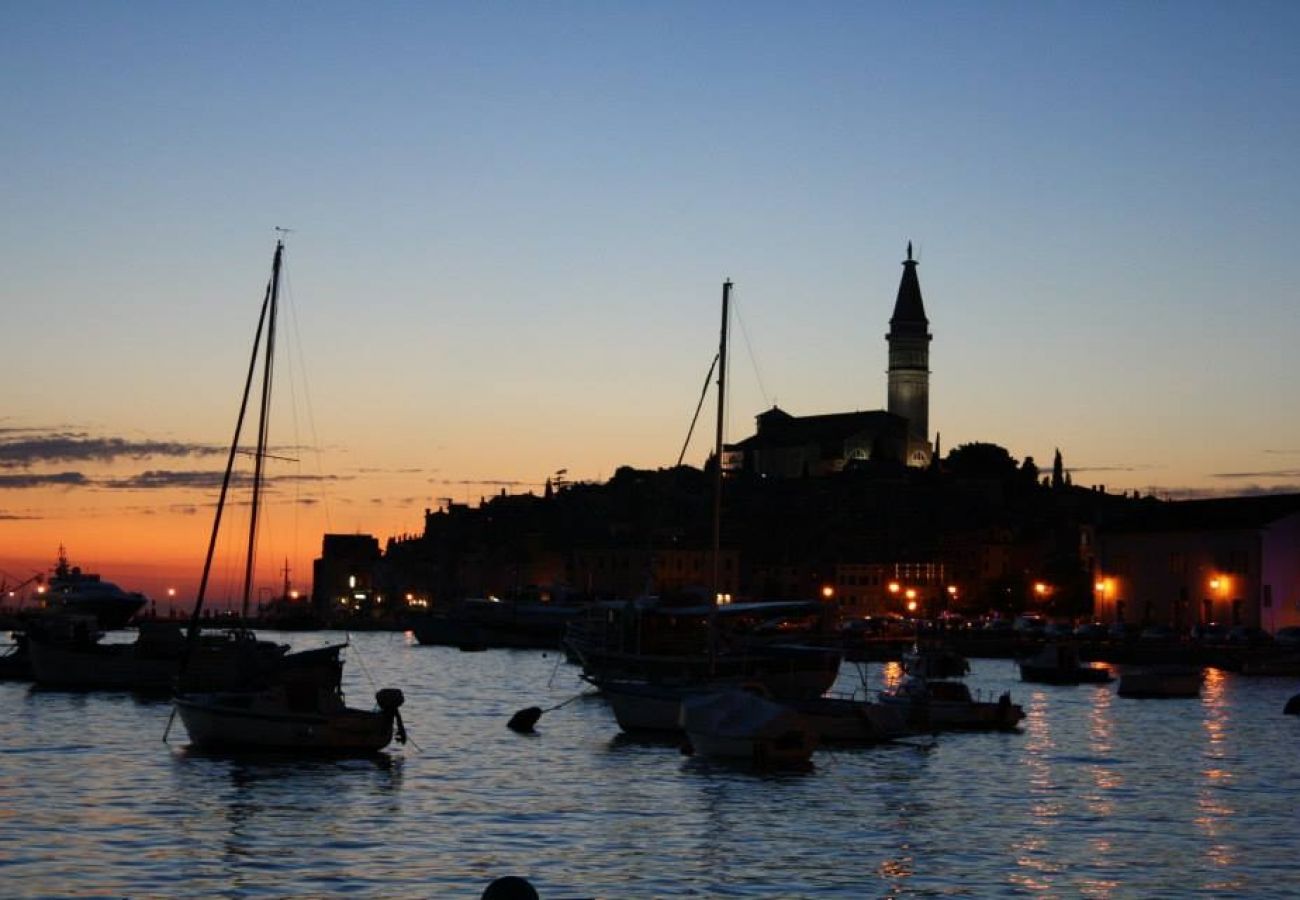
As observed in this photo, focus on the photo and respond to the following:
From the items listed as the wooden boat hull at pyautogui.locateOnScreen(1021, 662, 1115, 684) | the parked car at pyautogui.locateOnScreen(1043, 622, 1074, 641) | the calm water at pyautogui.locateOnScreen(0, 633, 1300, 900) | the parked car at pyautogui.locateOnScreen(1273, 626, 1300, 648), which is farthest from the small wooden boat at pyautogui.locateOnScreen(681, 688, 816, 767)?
the parked car at pyautogui.locateOnScreen(1043, 622, 1074, 641)

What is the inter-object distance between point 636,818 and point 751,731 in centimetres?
878

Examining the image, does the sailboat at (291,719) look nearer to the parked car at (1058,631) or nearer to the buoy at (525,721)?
the buoy at (525,721)

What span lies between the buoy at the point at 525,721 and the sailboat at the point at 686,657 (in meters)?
2.91

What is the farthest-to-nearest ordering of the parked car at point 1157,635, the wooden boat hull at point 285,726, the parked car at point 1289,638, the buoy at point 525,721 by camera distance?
1. the parked car at point 1157,635
2. the parked car at point 1289,638
3. the buoy at point 525,721
4. the wooden boat hull at point 285,726

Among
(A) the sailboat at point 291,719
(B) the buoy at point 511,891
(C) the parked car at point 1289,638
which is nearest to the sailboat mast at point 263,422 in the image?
(A) the sailboat at point 291,719

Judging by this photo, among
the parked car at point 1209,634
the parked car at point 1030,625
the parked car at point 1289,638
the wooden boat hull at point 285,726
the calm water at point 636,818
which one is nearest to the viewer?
the calm water at point 636,818

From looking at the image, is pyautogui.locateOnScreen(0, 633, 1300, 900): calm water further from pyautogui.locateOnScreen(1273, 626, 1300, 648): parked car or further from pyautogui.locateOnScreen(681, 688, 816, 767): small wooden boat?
pyautogui.locateOnScreen(1273, 626, 1300, 648): parked car

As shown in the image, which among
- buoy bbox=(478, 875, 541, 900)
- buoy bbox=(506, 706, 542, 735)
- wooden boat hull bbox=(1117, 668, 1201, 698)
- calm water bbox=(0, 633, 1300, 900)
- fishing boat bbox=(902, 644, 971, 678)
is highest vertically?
fishing boat bbox=(902, 644, 971, 678)

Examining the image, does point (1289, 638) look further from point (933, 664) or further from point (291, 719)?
point (291, 719)

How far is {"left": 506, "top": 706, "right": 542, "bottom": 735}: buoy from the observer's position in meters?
64.9

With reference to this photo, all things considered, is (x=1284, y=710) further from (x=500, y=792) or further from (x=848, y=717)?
(x=500, y=792)

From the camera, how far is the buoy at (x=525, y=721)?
64.9 m

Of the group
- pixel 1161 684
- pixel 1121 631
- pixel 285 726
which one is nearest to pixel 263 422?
pixel 285 726

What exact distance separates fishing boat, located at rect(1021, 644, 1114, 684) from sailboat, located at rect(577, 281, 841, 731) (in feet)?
80.3
